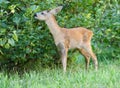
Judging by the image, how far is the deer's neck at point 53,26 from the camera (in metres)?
9.05

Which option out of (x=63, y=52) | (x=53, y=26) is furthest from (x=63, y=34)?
(x=63, y=52)

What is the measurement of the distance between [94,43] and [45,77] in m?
2.99

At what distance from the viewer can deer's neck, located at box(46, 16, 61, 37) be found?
9055 mm

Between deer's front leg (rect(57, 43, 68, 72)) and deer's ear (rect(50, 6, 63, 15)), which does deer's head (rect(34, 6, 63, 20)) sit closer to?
deer's ear (rect(50, 6, 63, 15))

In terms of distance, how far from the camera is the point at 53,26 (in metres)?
9.05

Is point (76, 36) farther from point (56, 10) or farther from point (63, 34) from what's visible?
point (56, 10)

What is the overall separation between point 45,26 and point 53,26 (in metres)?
0.26

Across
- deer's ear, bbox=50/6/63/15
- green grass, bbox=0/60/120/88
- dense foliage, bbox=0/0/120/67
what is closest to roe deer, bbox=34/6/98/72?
deer's ear, bbox=50/6/63/15

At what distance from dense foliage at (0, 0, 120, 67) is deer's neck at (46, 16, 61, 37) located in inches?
5.6

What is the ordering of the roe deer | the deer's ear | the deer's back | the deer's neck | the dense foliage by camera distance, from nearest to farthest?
the dense foliage, the deer's ear, the roe deer, the deer's neck, the deer's back

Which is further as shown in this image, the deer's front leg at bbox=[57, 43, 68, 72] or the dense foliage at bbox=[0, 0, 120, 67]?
the deer's front leg at bbox=[57, 43, 68, 72]

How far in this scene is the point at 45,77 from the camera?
8000 millimetres

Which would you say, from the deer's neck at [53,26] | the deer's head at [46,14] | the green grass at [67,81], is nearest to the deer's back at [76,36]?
the deer's neck at [53,26]

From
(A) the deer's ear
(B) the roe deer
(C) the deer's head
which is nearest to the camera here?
(C) the deer's head
